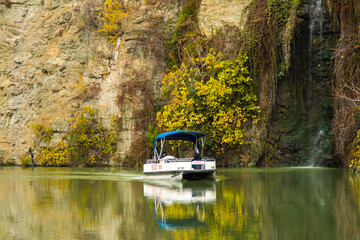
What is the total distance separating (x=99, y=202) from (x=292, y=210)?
5828 mm

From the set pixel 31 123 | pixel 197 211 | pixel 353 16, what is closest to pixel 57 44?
pixel 31 123

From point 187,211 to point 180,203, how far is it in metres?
1.72

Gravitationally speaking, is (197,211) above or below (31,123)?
below

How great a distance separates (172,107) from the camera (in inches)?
1283

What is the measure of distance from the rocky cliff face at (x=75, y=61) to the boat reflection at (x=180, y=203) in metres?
16.0

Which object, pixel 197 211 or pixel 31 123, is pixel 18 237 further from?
pixel 31 123

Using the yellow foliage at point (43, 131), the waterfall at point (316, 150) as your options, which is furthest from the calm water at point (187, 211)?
the yellow foliage at point (43, 131)

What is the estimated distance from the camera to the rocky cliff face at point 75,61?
35719 mm

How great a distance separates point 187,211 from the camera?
1284 centimetres

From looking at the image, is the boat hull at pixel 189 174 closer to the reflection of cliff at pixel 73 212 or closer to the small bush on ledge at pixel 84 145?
the reflection of cliff at pixel 73 212

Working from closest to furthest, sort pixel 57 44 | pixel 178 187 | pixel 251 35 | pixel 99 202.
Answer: pixel 99 202 < pixel 178 187 < pixel 251 35 < pixel 57 44

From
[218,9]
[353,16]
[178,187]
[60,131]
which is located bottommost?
[178,187]

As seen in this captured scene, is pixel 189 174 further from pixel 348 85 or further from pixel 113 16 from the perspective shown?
pixel 113 16

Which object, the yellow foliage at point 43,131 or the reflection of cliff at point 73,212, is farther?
the yellow foliage at point 43,131
